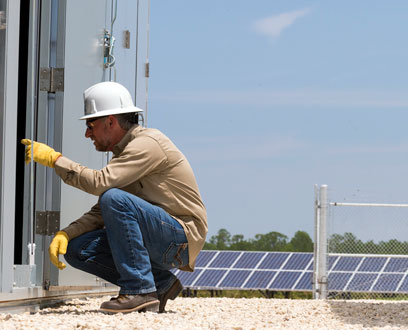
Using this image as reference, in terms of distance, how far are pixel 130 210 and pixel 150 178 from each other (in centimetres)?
26

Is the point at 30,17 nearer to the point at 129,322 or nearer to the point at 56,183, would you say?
the point at 56,183

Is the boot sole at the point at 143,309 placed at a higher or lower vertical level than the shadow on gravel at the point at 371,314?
higher

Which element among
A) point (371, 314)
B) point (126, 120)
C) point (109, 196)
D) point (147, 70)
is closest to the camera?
point (109, 196)

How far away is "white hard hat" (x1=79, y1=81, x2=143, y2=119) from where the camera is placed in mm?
4230

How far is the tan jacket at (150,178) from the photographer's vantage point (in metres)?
4.01

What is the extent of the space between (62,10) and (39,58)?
0.35m

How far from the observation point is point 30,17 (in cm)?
481

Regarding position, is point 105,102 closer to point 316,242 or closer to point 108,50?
point 108,50

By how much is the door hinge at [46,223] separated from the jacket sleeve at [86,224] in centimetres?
54

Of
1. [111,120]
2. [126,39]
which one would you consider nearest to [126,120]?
[111,120]

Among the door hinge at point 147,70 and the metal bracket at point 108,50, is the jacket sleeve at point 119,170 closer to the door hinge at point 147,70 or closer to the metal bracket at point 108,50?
the metal bracket at point 108,50

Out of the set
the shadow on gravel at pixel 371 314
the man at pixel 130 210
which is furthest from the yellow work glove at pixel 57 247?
the shadow on gravel at pixel 371 314

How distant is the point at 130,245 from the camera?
400cm

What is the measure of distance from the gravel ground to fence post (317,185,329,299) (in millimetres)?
2541
